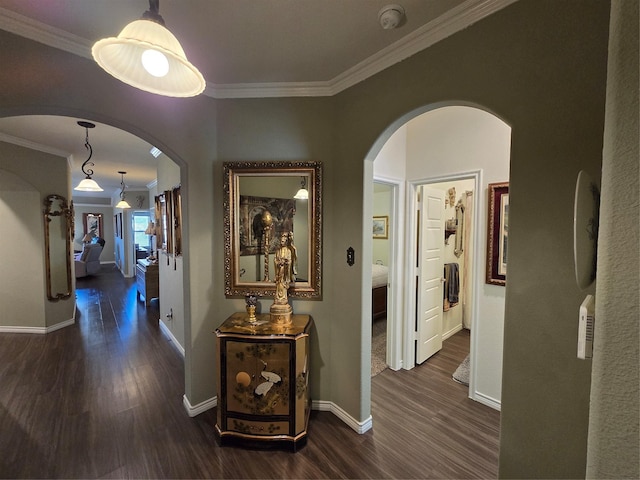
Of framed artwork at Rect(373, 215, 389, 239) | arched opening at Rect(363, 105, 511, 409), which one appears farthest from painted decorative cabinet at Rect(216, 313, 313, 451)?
framed artwork at Rect(373, 215, 389, 239)

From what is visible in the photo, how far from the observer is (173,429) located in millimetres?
2086

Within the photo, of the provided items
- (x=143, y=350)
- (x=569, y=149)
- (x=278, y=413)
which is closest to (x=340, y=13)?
(x=569, y=149)

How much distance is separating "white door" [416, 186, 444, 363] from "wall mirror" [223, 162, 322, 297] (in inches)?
53.7

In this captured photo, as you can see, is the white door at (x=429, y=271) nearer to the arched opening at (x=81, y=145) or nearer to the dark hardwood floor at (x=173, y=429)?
the dark hardwood floor at (x=173, y=429)

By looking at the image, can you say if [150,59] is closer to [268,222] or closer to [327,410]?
[268,222]

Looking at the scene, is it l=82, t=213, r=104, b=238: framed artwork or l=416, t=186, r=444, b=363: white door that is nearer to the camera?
l=416, t=186, r=444, b=363: white door

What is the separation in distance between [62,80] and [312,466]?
2760mm

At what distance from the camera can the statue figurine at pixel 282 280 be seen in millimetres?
2051

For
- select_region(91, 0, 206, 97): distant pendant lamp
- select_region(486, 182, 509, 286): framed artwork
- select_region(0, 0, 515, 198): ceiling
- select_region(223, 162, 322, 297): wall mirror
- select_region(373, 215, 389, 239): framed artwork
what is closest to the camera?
select_region(91, 0, 206, 97): distant pendant lamp

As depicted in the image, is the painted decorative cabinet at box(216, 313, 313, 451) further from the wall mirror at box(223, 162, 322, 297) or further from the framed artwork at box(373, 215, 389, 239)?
the framed artwork at box(373, 215, 389, 239)

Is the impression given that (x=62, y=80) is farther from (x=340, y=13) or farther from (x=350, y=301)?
(x=350, y=301)

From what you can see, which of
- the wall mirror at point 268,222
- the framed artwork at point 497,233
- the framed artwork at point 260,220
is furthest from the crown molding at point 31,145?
the framed artwork at point 497,233

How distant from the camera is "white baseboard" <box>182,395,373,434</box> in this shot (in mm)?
2080

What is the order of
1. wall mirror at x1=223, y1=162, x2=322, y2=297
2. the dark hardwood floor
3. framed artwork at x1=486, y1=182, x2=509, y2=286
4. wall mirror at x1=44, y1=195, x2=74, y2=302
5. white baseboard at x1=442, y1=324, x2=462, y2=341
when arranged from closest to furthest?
the dark hardwood floor → wall mirror at x1=223, y1=162, x2=322, y2=297 → framed artwork at x1=486, y1=182, x2=509, y2=286 → white baseboard at x1=442, y1=324, x2=462, y2=341 → wall mirror at x1=44, y1=195, x2=74, y2=302
